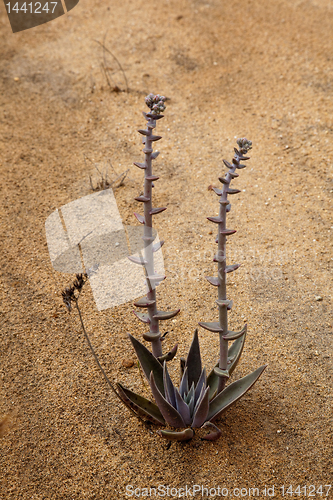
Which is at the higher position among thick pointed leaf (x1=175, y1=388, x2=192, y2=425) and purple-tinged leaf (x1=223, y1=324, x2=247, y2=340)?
purple-tinged leaf (x1=223, y1=324, x2=247, y2=340)

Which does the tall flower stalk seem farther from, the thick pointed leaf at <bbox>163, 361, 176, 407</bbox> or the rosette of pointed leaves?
the thick pointed leaf at <bbox>163, 361, 176, 407</bbox>

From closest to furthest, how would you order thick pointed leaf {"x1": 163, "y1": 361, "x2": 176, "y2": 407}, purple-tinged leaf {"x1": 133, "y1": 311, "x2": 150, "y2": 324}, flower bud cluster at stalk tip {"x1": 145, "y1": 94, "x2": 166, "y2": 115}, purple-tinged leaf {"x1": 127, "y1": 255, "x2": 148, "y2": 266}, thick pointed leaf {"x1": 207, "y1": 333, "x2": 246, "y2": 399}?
flower bud cluster at stalk tip {"x1": 145, "y1": 94, "x2": 166, "y2": 115} → purple-tinged leaf {"x1": 127, "y1": 255, "x2": 148, "y2": 266} → thick pointed leaf {"x1": 163, "y1": 361, "x2": 176, "y2": 407} → purple-tinged leaf {"x1": 133, "y1": 311, "x2": 150, "y2": 324} → thick pointed leaf {"x1": 207, "y1": 333, "x2": 246, "y2": 399}

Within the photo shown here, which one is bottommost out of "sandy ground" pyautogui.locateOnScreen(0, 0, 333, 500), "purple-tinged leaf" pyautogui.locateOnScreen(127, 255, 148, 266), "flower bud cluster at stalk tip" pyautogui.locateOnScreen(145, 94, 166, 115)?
"sandy ground" pyautogui.locateOnScreen(0, 0, 333, 500)

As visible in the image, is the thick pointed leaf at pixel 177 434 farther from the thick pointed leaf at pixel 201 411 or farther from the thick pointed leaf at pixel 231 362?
the thick pointed leaf at pixel 231 362

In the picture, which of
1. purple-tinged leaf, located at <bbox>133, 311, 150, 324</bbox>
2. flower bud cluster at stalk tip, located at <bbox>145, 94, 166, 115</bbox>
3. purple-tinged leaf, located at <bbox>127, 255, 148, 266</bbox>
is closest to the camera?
Answer: flower bud cluster at stalk tip, located at <bbox>145, 94, 166, 115</bbox>

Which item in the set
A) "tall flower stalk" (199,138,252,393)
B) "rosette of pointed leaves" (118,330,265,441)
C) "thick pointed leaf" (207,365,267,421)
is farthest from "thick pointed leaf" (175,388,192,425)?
"tall flower stalk" (199,138,252,393)

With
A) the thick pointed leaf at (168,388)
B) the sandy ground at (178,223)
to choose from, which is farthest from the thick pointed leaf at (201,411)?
the sandy ground at (178,223)
